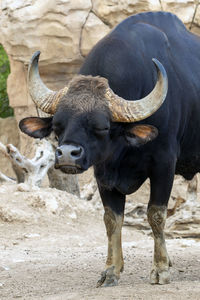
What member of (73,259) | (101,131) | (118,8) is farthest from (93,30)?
(101,131)

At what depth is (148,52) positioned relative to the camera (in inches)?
223

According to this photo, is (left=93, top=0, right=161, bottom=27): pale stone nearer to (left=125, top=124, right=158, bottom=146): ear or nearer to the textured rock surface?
the textured rock surface

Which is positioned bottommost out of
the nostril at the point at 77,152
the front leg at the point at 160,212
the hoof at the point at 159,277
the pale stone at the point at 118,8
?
the pale stone at the point at 118,8

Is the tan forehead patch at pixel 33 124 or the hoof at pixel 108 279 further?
the hoof at pixel 108 279

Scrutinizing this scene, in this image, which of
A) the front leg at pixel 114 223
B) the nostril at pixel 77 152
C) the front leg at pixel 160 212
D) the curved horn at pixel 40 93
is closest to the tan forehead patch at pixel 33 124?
the curved horn at pixel 40 93

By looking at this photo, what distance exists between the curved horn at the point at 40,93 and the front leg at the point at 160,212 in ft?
3.59

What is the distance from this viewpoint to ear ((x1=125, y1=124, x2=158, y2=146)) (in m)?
5.05

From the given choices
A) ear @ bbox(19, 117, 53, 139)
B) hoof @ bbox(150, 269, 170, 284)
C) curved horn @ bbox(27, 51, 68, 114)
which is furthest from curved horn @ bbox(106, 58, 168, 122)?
hoof @ bbox(150, 269, 170, 284)

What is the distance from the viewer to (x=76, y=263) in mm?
7199

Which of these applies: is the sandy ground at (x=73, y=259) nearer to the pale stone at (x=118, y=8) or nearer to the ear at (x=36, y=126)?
the ear at (x=36, y=126)

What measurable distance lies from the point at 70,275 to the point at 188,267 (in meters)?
1.29

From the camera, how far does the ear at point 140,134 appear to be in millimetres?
5047

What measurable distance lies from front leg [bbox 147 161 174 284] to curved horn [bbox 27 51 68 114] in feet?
3.59

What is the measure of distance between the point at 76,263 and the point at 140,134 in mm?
2606
